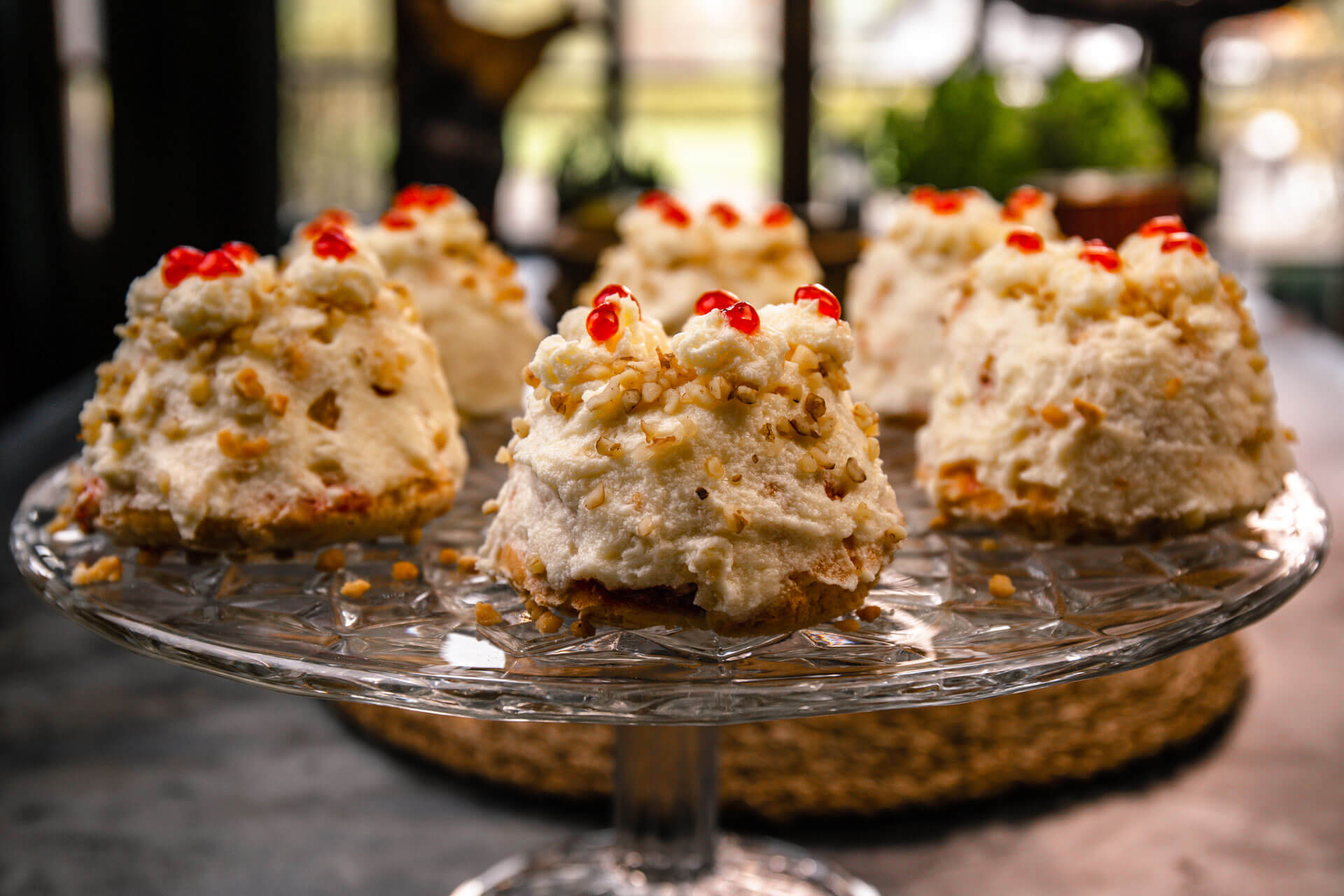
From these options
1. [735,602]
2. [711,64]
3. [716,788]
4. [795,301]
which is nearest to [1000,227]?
[795,301]

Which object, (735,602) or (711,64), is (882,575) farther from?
(711,64)

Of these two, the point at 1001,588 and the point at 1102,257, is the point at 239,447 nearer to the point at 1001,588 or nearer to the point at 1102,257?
the point at 1001,588

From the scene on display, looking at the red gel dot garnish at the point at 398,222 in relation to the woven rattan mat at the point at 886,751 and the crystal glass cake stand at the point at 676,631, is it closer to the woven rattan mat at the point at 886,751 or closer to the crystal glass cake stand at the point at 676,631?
the crystal glass cake stand at the point at 676,631

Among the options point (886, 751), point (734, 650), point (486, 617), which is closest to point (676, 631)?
point (734, 650)

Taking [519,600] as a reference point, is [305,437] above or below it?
above

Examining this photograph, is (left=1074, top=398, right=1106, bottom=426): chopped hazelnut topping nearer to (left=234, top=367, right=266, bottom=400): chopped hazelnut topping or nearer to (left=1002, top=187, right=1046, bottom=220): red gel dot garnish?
(left=1002, top=187, right=1046, bottom=220): red gel dot garnish

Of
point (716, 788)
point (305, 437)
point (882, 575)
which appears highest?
point (305, 437)

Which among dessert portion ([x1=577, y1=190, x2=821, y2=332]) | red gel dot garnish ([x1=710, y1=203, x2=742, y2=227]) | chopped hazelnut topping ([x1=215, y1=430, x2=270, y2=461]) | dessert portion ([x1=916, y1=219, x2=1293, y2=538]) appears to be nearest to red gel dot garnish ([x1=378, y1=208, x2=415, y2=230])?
dessert portion ([x1=577, y1=190, x2=821, y2=332])
